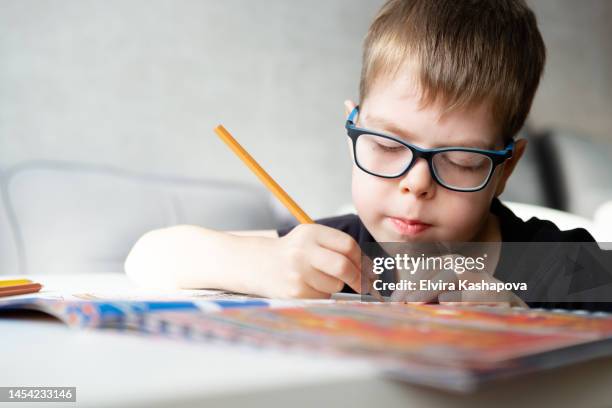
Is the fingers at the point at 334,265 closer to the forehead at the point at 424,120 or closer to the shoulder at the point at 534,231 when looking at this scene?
the forehead at the point at 424,120

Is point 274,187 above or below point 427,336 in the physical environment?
above

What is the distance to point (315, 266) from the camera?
0.58 metres

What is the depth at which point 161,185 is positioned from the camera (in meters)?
1.55

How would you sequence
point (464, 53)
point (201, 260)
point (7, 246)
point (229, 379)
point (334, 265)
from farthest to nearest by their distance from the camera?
point (7, 246)
point (464, 53)
point (201, 260)
point (334, 265)
point (229, 379)

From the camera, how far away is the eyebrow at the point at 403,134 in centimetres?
74

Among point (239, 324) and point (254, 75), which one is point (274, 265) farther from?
point (254, 75)

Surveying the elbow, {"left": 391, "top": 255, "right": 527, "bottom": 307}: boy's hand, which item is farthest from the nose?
the elbow

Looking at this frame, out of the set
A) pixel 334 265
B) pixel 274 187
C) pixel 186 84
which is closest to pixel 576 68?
pixel 186 84

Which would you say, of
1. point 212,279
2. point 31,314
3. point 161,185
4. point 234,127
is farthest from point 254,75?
point 31,314

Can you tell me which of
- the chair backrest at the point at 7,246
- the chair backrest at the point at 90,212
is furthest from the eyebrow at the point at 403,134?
the chair backrest at the point at 7,246

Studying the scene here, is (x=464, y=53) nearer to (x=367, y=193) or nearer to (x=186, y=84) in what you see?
(x=367, y=193)

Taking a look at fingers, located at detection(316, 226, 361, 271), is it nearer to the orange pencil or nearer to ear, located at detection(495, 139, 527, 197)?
the orange pencil

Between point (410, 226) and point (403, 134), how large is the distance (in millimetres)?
105

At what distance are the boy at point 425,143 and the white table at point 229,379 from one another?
0.33 metres
